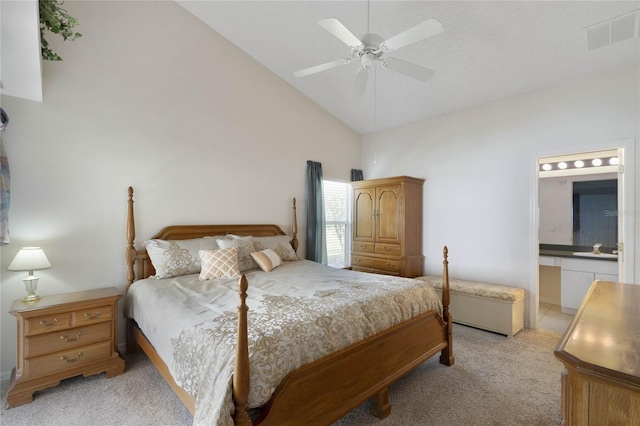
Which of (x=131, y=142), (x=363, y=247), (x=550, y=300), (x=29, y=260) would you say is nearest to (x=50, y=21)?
(x=131, y=142)

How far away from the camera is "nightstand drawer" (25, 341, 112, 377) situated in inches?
86.7

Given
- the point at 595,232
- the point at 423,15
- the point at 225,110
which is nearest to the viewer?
the point at 423,15

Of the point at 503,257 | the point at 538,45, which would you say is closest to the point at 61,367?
the point at 503,257

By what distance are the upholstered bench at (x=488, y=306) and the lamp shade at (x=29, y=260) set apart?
13.7 feet

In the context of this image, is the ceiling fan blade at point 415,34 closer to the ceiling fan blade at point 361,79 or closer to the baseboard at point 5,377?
the ceiling fan blade at point 361,79

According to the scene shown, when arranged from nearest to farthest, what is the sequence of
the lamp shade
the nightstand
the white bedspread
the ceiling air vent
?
1. the white bedspread
2. the nightstand
3. the lamp shade
4. the ceiling air vent

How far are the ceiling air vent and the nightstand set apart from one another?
189 inches

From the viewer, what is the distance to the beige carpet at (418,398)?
6.57 feet

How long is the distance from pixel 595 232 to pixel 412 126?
3.08 meters

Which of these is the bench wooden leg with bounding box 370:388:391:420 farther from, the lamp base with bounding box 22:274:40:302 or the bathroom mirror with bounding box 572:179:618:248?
the bathroom mirror with bounding box 572:179:618:248

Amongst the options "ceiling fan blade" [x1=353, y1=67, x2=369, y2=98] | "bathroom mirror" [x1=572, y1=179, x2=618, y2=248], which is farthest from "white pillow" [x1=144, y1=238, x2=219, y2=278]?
"bathroom mirror" [x1=572, y1=179, x2=618, y2=248]

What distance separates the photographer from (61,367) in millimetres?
2301

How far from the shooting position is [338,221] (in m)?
5.29

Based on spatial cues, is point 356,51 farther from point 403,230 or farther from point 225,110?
point 403,230
